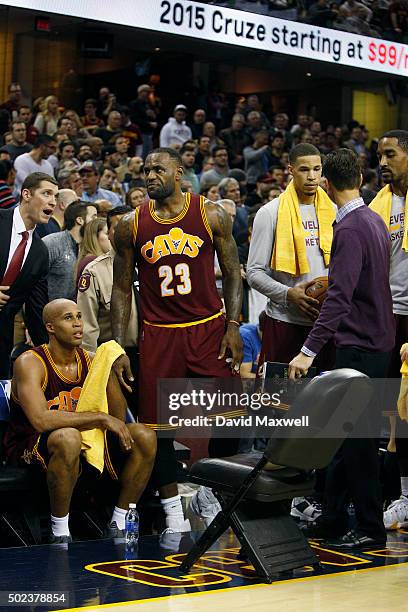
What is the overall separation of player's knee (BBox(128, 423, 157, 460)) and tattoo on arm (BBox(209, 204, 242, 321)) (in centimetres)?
75

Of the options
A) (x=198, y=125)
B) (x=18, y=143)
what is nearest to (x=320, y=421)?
(x=18, y=143)

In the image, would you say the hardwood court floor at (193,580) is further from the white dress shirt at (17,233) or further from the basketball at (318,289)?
the white dress shirt at (17,233)

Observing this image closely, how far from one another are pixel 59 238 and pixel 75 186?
2.86 metres

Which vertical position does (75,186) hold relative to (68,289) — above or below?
above

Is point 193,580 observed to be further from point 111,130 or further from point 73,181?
point 111,130

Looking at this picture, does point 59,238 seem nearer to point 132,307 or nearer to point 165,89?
point 132,307

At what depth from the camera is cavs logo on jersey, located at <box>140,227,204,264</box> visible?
552 cm

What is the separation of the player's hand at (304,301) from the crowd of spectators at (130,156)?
1.89 m

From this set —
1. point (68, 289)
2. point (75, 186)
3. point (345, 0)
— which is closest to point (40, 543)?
point (68, 289)

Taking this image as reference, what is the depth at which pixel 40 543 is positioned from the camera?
17.1 feet

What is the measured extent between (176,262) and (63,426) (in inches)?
40.7

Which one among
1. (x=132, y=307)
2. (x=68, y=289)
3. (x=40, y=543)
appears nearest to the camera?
(x=40, y=543)

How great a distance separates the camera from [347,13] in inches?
642

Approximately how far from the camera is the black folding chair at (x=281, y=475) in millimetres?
4406
